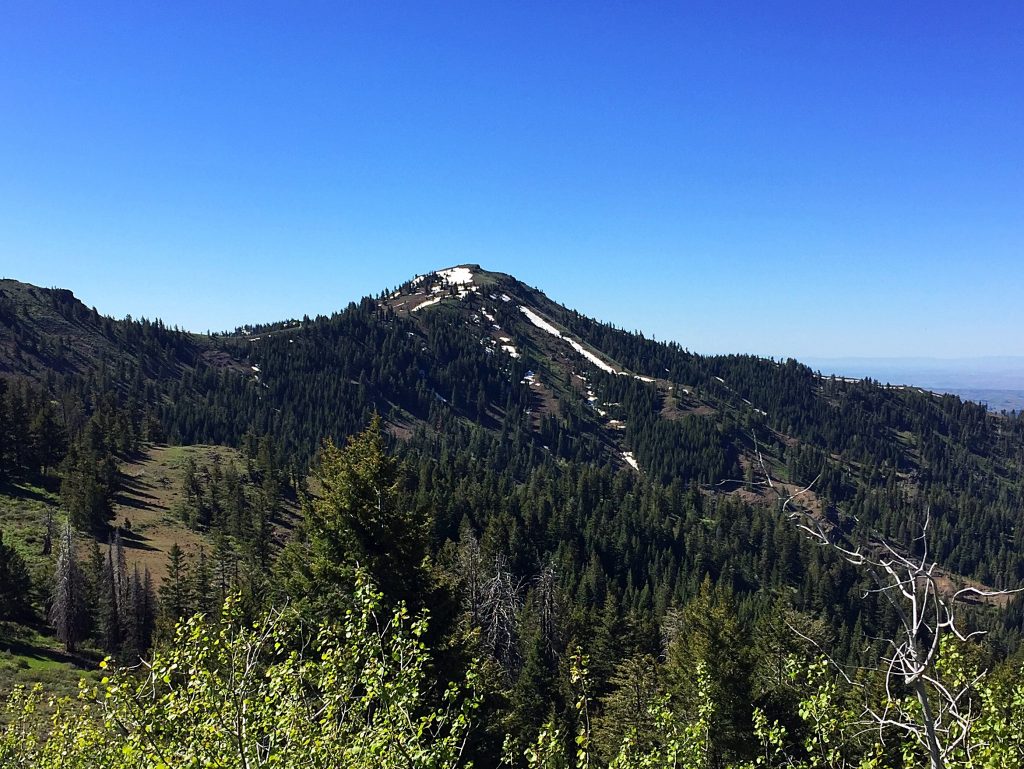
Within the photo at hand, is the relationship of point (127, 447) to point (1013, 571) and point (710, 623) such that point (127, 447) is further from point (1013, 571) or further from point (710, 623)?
point (1013, 571)

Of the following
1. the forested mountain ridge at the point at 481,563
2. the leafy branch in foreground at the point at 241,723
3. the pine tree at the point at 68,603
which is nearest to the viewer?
the leafy branch in foreground at the point at 241,723

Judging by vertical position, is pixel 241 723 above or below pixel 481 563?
above

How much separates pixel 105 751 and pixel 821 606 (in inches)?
5288

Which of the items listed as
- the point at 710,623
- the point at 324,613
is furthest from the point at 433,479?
the point at 324,613

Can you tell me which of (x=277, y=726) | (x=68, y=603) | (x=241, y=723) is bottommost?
(x=68, y=603)

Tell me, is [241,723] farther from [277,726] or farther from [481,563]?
[481,563]

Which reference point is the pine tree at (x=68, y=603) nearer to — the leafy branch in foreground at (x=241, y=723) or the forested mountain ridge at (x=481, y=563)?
the forested mountain ridge at (x=481, y=563)

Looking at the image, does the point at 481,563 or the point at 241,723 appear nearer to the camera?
the point at 241,723

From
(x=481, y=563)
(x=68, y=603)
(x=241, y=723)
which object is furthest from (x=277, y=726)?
(x=68, y=603)

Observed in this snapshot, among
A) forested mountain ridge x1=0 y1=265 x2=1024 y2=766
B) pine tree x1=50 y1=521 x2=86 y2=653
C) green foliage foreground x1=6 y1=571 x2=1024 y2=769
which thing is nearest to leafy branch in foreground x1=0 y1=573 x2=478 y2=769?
green foliage foreground x1=6 y1=571 x2=1024 y2=769

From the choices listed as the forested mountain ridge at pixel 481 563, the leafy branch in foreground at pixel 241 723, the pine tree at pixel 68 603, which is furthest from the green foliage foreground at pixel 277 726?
the pine tree at pixel 68 603

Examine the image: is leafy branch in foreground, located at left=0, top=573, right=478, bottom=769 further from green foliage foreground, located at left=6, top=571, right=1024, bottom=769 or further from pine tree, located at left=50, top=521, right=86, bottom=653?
pine tree, located at left=50, top=521, right=86, bottom=653

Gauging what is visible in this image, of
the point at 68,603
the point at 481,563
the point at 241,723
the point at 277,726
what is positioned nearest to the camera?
the point at 241,723

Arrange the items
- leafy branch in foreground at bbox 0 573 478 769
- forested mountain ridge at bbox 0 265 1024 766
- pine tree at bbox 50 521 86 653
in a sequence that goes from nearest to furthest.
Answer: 1. leafy branch in foreground at bbox 0 573 478 769
2. forested mountain ridge at bbox 0 265 1024 766
3. pine tree at bbox 50 521 86 653
